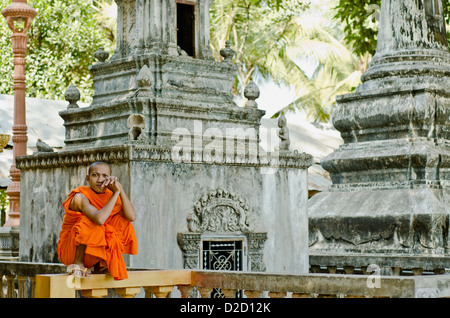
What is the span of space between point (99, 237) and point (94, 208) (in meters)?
0.21

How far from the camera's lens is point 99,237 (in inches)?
240

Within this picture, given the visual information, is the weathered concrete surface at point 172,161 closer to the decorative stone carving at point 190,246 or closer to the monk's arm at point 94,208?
the decorative stone carving at point 190,246

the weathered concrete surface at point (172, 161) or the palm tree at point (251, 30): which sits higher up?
the palm tree at point (251, 30)

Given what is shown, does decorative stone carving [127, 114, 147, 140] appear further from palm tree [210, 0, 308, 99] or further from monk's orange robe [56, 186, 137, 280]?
palm tree [210, 0, 308, 99]

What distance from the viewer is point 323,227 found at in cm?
1075

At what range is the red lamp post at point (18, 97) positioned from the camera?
13.3 metres

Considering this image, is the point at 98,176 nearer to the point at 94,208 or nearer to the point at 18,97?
the point at 94,208

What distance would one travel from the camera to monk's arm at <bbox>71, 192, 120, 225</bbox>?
603cm

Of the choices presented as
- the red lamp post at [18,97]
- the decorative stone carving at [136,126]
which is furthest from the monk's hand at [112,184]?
the red lamp post at [18,97]

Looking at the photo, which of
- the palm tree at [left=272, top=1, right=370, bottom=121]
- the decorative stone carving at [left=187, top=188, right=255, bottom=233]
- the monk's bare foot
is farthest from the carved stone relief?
the palm tree at [left=272, top=1, right=370, bottom=121]

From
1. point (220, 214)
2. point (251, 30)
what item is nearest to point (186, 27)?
point (220, 214)

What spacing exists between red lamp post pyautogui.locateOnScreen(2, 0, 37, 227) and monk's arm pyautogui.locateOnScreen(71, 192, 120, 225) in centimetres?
739

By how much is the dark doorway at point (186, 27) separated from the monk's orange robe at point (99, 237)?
14.2 ft
